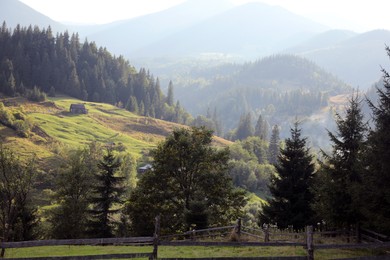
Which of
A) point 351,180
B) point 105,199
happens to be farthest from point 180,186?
point 351,180

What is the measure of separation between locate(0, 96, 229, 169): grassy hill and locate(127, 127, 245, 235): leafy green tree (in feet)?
254

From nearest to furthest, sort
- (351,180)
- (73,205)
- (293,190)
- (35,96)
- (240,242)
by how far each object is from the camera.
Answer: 1. (240,242)
2. (351,180)
3. (293,190)
4. (73,205)
5. (35,96)

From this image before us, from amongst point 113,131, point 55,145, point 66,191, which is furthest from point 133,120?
point 66,191

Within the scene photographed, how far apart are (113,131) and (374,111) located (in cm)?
15020

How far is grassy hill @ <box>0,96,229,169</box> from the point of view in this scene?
121838 mm

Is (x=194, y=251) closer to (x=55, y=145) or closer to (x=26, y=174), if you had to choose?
(x=26, y=174)

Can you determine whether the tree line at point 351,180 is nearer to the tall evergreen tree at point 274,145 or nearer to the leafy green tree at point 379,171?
the leafy green tree at point 379,171

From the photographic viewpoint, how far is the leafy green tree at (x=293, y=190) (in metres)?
36.1

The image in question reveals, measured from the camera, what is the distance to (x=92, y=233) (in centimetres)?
4412

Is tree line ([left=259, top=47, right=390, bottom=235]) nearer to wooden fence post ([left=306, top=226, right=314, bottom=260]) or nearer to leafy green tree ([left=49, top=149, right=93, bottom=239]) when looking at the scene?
wooden fence post ([left=306, top=226, right=314, bottom=260])

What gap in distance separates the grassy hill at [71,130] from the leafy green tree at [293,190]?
85.2m

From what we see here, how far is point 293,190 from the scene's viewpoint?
37125 millimetres

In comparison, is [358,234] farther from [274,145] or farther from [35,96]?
[35,96]

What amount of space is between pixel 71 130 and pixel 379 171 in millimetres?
141321
